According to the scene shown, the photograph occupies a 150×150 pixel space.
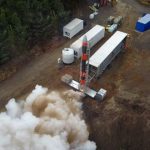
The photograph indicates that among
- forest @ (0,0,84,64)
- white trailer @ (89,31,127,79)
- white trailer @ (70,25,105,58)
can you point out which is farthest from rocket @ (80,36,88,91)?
forest @ (0,0,84,64)

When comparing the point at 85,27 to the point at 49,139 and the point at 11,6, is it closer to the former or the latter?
the point at 11,6

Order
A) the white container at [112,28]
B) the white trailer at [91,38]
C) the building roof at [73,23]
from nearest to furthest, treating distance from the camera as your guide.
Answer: the white trailer at [91,38] < the building roof at [73,23] < the white container at [112,28]

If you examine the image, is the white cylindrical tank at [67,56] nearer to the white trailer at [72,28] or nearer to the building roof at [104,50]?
the building roof at [104,50]

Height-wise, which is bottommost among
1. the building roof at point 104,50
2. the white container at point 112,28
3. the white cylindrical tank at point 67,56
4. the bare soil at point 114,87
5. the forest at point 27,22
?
the bare soil at point 114,87

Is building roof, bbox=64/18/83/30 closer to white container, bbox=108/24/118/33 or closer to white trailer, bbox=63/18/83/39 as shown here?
white trailer, bbox=63/18/83/39

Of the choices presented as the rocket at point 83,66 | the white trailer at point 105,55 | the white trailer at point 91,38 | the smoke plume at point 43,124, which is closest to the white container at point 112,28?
the white trailer at point 91,38

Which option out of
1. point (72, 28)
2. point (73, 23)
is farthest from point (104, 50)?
point (73, 23)
